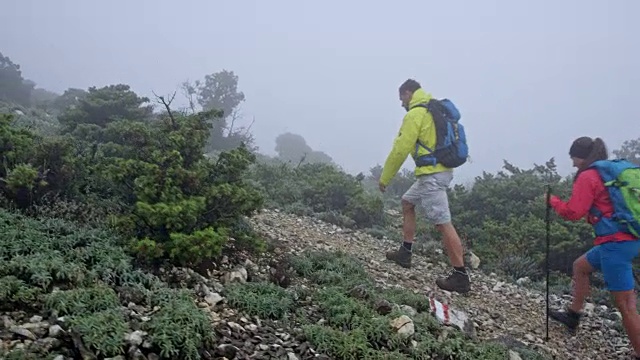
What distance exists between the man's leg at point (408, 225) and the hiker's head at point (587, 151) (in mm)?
1747

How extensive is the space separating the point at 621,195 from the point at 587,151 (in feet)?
1.94

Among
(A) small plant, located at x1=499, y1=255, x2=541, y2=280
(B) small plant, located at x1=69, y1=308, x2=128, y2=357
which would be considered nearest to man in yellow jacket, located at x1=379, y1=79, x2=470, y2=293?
(A) small plant, located at x1=499, y1=255, x2=541, y2=280

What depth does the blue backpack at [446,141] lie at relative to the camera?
5473 mm

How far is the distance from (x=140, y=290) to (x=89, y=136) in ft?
20.3

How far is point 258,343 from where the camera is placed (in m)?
3.35

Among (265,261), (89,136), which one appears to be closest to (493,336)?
(265,261)

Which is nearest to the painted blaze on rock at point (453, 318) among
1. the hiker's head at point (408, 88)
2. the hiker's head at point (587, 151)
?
the hiker's head at point (587, 151)

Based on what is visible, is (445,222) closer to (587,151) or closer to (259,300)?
(587,151)

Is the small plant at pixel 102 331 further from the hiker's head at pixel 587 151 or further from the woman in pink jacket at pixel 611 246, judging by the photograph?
the hiker's head at pixel 587 151

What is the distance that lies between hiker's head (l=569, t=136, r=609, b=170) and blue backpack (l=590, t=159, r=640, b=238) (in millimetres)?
233

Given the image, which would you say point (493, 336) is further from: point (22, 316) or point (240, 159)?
point (22, 316)

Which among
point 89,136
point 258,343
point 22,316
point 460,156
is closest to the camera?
point 22,316

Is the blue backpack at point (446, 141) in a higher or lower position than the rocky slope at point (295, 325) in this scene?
higher

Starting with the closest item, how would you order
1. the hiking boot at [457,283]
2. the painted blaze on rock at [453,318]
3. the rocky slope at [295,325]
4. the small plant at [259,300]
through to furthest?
the rocky slope at [295,325]
the small plant at [259,300]
the painted blaze on rock at [453,318]
the hiking boot at [457,283]
